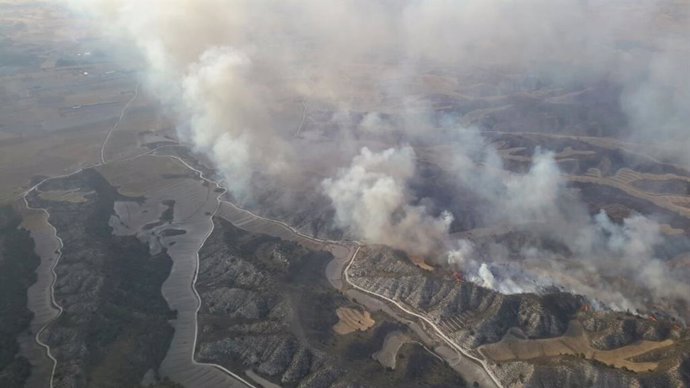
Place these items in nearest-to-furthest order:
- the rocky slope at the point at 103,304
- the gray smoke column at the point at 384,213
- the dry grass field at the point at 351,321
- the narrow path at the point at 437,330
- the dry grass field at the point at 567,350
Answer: the rocky slope at the point at 103,304, the narrow path at the point at 437,330, the dry grass field at the point at 567,350, the dry grass field at the point at 351,321, the gray smoke column at the point at 384,213

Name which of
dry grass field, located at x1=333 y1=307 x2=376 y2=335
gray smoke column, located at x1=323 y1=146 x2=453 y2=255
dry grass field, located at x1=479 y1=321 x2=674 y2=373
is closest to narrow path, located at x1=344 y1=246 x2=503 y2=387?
dry grass field, located at x1=479 y1=321 x2=674 y2=373

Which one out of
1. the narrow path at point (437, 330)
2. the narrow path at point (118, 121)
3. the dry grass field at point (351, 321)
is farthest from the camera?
the narrow path at point (118, 121)

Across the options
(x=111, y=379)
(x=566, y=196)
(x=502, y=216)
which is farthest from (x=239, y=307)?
(x=566, y=196)

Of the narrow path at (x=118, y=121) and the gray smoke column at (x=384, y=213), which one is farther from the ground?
the gray smoke column at (x=384, y=213)

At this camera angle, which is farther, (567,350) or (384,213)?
(384,213)

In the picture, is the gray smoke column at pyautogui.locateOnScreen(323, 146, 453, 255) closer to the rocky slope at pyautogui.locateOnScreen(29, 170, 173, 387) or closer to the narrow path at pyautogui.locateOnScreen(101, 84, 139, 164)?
the rocky slope at pyautogui.locateOnScreen(29, 170, 173, 387)

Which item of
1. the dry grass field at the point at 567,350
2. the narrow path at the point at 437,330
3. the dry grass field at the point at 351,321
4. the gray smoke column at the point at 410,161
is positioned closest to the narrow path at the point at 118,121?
the gray smoke column at the point at 410,161

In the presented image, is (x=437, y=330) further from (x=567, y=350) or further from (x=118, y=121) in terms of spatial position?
(x=118, y=121)

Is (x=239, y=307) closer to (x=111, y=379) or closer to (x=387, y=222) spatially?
(x=111, y=379)

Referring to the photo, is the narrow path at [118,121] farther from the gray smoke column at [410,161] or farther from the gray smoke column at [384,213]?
the gray smoke column at [384,213]

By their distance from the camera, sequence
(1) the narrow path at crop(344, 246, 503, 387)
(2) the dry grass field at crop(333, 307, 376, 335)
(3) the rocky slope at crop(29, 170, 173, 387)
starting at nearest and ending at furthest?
(3) the rocky slope at crop(29, 170, 173, 387) → (1) the narrow path at crop(344, 246, 503, 387) → (2) the dry grass field at crop(333, 307, 376, 335)

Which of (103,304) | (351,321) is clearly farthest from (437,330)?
(103,304)
